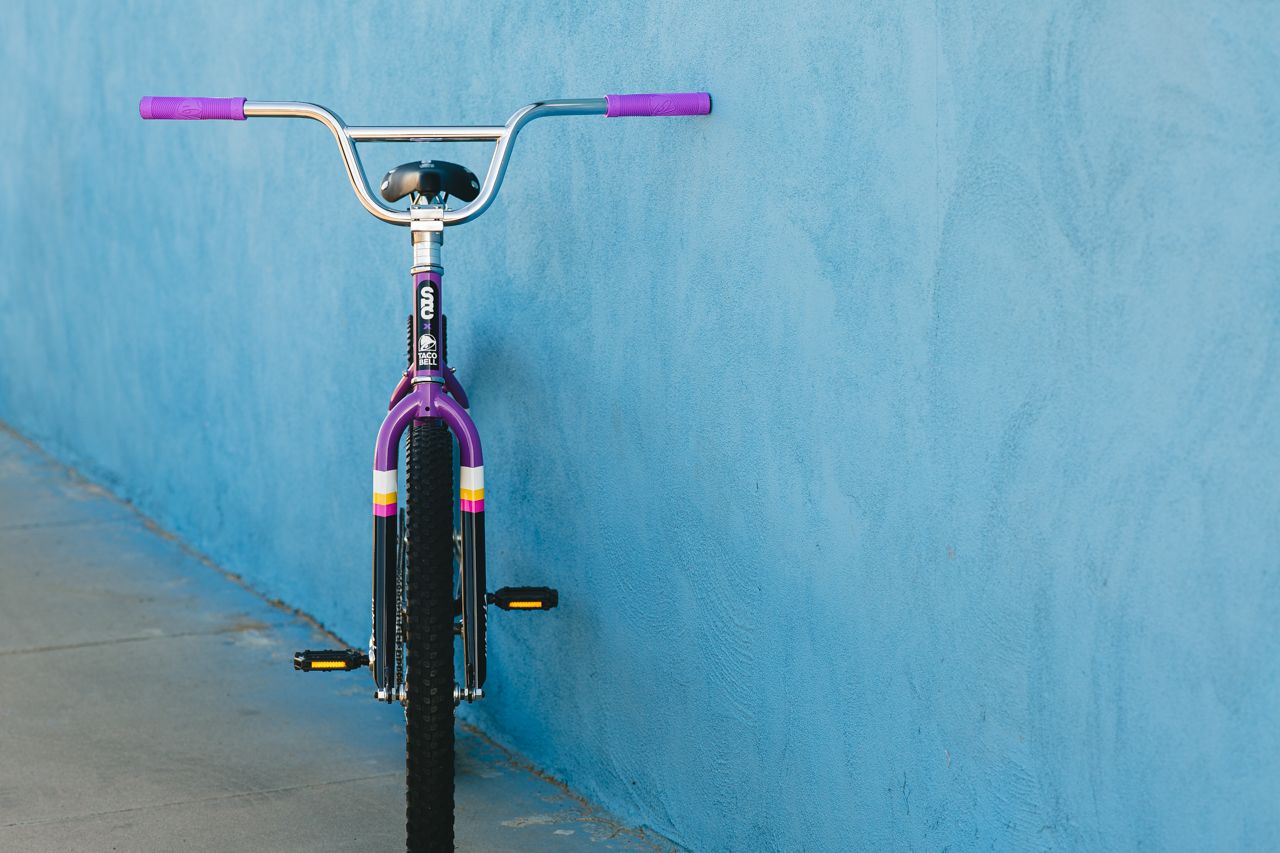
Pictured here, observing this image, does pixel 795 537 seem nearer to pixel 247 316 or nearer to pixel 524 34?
pixel 524 34

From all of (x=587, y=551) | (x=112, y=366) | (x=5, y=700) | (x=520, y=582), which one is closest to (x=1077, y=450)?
(x=587, y=551)

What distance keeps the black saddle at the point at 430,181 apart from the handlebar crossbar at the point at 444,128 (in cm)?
4

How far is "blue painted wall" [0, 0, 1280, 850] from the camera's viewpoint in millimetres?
2182

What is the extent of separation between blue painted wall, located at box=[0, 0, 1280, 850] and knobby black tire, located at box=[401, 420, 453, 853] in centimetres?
50

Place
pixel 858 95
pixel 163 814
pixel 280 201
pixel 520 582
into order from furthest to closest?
pixel 280 201 → pixel 520 582 → pixel 163 814 → pixel 858 95

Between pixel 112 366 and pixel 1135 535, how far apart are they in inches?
214

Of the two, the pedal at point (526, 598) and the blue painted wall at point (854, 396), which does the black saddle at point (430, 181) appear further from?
the pedal at point (526, 598)

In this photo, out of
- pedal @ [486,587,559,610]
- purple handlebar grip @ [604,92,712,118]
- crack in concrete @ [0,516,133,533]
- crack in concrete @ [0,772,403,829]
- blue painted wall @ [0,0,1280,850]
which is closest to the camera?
blue painted wall @ [0,0,1280,850]

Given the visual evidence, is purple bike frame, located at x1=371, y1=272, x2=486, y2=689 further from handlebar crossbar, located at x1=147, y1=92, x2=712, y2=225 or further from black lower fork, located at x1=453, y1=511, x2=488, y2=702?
handlebar crossbar, located at x1=147, y1=92, x2=712, y2=225

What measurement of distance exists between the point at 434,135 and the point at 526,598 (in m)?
0.99

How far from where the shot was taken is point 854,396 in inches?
114

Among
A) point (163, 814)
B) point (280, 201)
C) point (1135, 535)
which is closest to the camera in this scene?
point (1135, 535)

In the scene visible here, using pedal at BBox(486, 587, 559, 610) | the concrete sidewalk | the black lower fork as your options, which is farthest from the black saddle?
the concrete sidewalk

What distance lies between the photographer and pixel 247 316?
18.6ft
